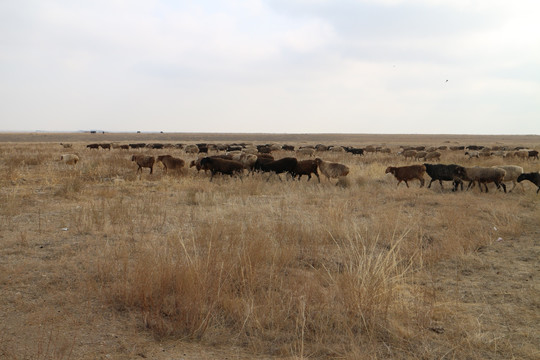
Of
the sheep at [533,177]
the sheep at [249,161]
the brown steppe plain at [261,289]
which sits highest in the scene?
the sheep at [249,161]

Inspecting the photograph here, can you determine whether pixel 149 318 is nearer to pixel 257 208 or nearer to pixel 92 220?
pixel 92 220

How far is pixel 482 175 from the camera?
1412cm

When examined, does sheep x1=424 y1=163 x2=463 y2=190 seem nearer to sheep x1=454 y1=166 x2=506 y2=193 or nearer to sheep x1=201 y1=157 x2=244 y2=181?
sheep x1=454 y1=166 x2=506 y2=193

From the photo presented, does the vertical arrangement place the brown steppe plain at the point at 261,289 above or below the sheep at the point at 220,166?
below

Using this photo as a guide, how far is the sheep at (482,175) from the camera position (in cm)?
1380

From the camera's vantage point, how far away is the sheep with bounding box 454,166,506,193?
13.8m

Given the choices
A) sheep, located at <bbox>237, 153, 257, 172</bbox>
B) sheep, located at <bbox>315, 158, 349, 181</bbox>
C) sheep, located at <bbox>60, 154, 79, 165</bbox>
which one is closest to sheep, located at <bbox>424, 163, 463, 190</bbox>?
sheep, located at <bbox>315, 158, 349, 181</bbox>

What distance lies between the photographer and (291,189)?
13.9 metres

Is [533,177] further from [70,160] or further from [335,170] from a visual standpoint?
[70,160]

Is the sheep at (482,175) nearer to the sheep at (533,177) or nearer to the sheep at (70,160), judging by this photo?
the sheep at (533,177)

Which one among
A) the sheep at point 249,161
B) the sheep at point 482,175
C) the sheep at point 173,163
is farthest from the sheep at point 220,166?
the sheep at point 482,175

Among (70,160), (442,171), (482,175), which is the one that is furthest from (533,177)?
(70,160)

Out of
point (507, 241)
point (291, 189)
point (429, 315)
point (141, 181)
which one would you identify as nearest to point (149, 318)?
point (429, 315)

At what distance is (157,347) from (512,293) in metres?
4.68
